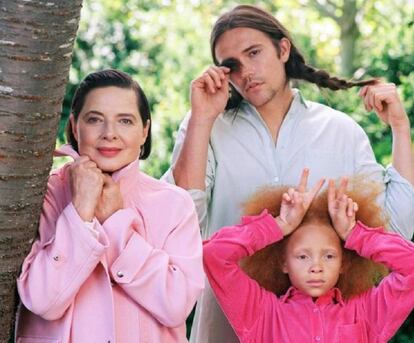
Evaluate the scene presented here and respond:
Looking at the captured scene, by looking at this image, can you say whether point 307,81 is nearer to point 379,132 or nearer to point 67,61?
point 67,61

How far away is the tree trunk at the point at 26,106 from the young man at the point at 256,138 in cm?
96

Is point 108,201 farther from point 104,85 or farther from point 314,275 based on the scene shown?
point 314,275

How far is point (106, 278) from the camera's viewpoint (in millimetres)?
3270

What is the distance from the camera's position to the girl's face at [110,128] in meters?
3.44

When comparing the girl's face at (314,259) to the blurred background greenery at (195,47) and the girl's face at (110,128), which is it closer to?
the girl's face at (110,128)

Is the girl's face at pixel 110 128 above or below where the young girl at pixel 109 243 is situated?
above

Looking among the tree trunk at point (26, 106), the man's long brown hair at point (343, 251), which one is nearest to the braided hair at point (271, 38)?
the man's long brown hair at point (343, 251)

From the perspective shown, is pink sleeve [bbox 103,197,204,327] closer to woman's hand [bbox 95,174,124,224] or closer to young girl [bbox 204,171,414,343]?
woman's hand [bbox 95,174,124,224]

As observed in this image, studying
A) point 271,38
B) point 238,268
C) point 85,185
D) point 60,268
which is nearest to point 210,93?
point 271,38

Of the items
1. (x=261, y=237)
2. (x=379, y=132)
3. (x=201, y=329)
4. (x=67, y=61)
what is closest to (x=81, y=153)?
(x=67, y=61)

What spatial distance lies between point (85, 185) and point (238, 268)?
0.72 meters

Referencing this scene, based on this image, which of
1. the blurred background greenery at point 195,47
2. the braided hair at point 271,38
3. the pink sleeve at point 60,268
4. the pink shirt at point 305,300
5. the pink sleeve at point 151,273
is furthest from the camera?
the blurred background greenery at point 195,47

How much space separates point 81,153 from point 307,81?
4.15 feet

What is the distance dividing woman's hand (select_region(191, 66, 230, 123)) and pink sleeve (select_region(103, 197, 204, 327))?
83cm
